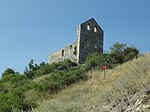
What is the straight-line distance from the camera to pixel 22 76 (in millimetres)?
37312

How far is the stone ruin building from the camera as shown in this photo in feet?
134

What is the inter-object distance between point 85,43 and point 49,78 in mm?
11310

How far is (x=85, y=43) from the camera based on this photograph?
41625mm

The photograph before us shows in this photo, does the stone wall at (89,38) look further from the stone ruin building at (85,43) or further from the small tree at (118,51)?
the small tree at (118,51)

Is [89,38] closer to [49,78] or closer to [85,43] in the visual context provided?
[85,43]

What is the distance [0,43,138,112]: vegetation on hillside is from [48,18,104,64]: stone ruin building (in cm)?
173

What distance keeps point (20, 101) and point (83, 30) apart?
22197 mm

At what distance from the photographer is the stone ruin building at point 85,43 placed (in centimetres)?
4088

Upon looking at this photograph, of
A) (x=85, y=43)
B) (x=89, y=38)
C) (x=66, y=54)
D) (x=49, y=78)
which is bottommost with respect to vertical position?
(x=49, y=78)

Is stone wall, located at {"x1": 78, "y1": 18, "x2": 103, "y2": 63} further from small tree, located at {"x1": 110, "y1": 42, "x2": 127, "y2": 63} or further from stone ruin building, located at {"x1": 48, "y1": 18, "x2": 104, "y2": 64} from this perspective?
small tree, located at {"x1": 110, "y1": 42, "x2": 127, "y2": 63}

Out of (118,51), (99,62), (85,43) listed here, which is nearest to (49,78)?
(99,62)

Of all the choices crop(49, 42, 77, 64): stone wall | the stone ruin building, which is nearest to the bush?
the stone ruin building

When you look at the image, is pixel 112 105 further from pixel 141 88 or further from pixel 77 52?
pixel 77 52

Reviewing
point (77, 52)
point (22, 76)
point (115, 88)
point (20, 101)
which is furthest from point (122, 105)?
point (77, 52)
